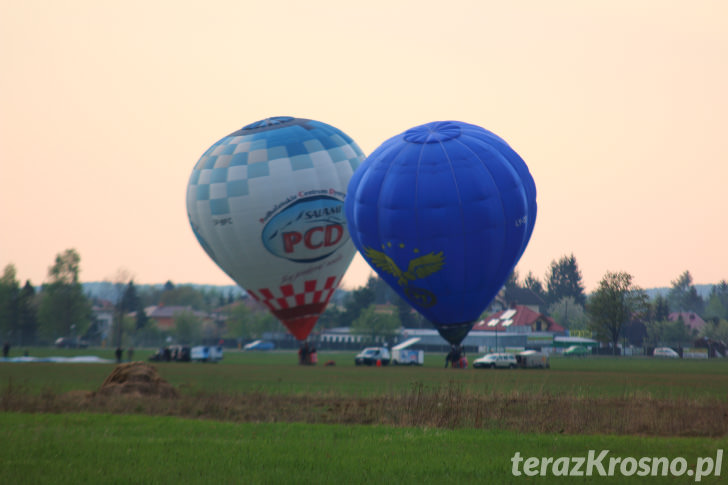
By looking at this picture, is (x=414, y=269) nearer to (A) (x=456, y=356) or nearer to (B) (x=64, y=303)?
(A) (x=456, y=356)

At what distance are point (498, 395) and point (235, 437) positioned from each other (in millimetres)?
9924

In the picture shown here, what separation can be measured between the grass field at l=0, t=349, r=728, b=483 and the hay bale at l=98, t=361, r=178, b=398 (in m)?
1.11

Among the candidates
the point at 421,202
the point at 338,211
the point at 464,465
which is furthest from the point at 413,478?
the point at 338,211

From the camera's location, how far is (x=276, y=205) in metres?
51.0

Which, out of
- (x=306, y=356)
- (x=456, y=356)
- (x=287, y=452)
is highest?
(x=456, y=356)

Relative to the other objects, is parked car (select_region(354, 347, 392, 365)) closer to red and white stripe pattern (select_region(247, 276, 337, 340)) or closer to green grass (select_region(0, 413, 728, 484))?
red and white stripe pattern (select_region(247, 276, 337, 340))

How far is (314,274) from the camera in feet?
177

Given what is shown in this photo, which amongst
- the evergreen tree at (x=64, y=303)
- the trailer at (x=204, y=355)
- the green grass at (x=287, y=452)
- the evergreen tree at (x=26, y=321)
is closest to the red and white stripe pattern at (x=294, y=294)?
the trailer at (x=204, y=355)

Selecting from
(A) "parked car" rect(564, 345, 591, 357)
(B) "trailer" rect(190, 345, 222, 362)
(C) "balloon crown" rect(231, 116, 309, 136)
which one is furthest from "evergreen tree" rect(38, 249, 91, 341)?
(C) "balloon crown" rect(231, 116, 309, 136)

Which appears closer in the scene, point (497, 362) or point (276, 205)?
point (276, 205)

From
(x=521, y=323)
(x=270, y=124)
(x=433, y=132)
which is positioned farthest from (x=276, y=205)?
(x=521, y=323)

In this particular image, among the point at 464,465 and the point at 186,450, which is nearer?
the point at 464,465

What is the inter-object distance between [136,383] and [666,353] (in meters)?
75.0

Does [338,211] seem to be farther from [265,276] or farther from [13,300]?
[13,300]
